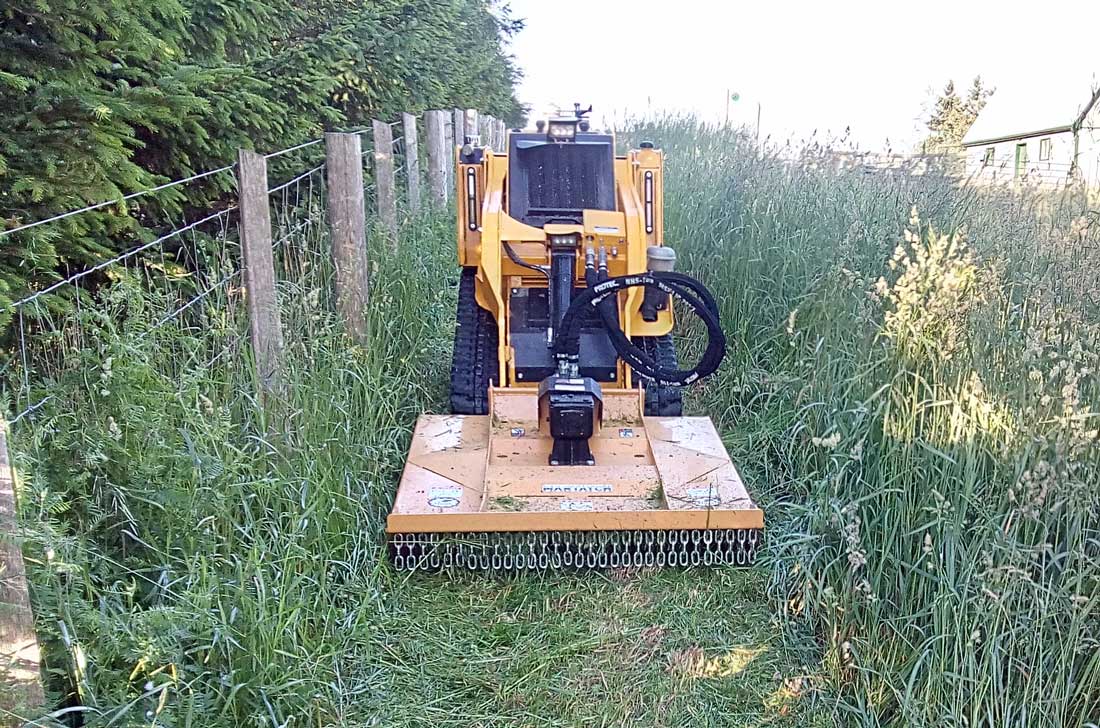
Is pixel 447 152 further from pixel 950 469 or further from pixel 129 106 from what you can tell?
pixel 950 469

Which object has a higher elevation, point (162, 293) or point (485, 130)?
point (485, 130)

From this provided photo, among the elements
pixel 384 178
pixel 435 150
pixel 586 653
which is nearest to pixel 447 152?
pixel 435 150

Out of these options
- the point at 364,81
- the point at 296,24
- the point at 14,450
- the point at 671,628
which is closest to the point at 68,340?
the point at 14,450

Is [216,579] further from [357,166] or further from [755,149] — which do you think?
[755,149]

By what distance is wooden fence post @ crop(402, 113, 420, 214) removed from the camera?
7.41 m

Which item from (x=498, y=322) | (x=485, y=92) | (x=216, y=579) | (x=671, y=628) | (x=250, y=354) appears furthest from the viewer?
(x=485, y=92)

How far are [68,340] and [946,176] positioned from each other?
→ 445 centimetres

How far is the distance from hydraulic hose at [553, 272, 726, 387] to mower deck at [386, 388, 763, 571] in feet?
1.20

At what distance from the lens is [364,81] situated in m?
6.85

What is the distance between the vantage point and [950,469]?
3023mm

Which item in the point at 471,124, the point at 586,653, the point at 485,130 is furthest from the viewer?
the point at 485,130

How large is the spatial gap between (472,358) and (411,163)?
3135mm

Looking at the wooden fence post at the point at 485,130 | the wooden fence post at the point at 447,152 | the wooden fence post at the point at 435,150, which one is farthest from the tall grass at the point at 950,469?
the wooden fence post at the point at 485,130

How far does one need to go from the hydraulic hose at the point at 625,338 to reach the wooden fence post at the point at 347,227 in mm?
1170
